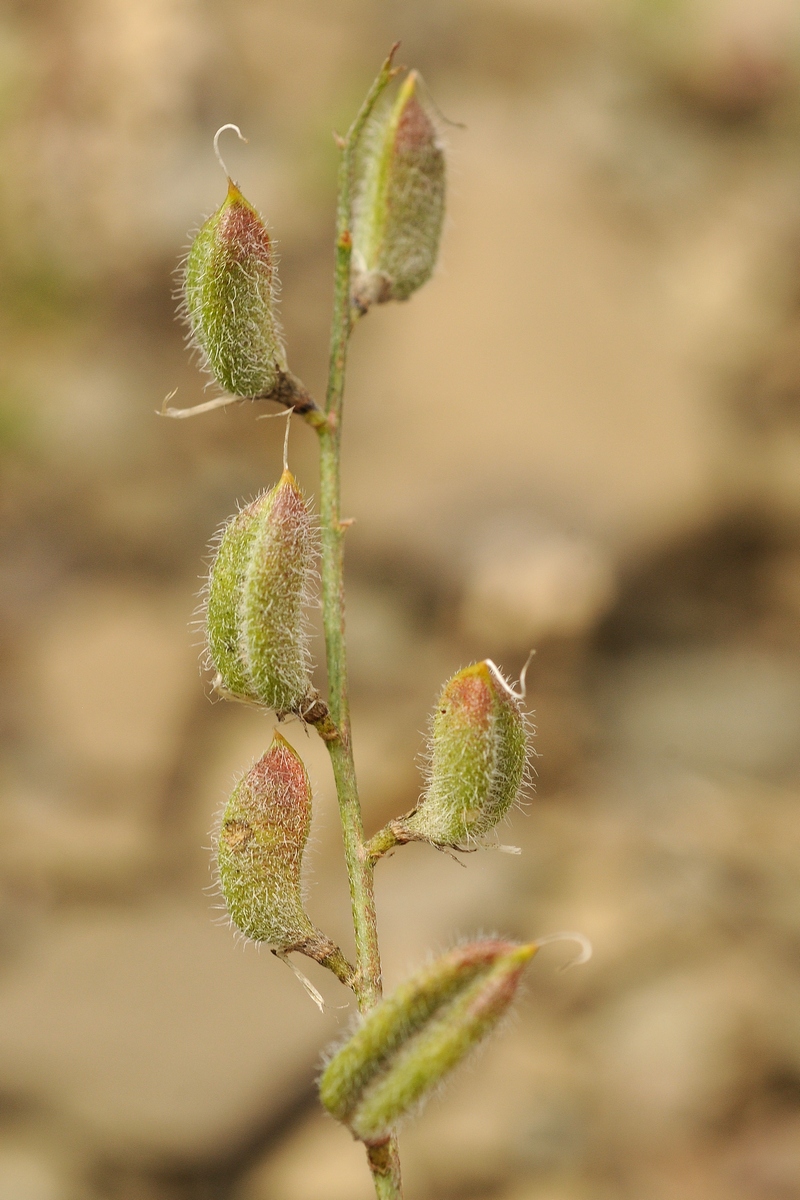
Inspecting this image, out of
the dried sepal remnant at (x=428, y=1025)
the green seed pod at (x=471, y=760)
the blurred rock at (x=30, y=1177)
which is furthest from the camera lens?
the blurred rock at (x=30, y=1177)

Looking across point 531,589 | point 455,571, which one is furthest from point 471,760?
point 455,571

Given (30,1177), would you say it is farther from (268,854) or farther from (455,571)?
(268,854)

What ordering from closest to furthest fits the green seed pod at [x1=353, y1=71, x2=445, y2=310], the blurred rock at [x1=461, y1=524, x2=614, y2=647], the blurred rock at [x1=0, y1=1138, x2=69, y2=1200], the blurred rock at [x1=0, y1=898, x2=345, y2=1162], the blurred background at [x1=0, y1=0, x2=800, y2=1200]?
the green seed pod at [x1=353, y1=71, x2=445, y2=310] → the blurred rock at [x1=0, y1=1138, x2=69, y2=1200] → the blurred rock at [x1=0, y1=898, x2=345, y2=1162] → the blurred background at [x1=0, y1=0, x2=800, y2=1200] → the blurred rock at [x1=461, y1=524, x2=614, y2=647]

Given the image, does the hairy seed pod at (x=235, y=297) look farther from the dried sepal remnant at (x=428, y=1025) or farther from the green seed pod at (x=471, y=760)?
the dried sepal remnant at (x=428, y=1025)

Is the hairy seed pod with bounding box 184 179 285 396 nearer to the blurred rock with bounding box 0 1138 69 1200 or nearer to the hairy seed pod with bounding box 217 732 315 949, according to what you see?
the hairy seed pod with bounding box 217 732 315 949

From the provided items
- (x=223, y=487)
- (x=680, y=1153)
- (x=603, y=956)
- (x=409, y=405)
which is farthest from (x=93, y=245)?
(x=680, y=1153)

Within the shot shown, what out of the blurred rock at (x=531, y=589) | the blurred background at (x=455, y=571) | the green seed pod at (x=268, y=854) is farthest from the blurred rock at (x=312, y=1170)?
the green seed pod at (x=268, y=854)

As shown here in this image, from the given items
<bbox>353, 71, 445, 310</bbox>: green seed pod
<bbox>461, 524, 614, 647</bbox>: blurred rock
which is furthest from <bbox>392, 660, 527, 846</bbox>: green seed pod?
<bbox>461, 524, 614, 647</bbox>: blurred rock
